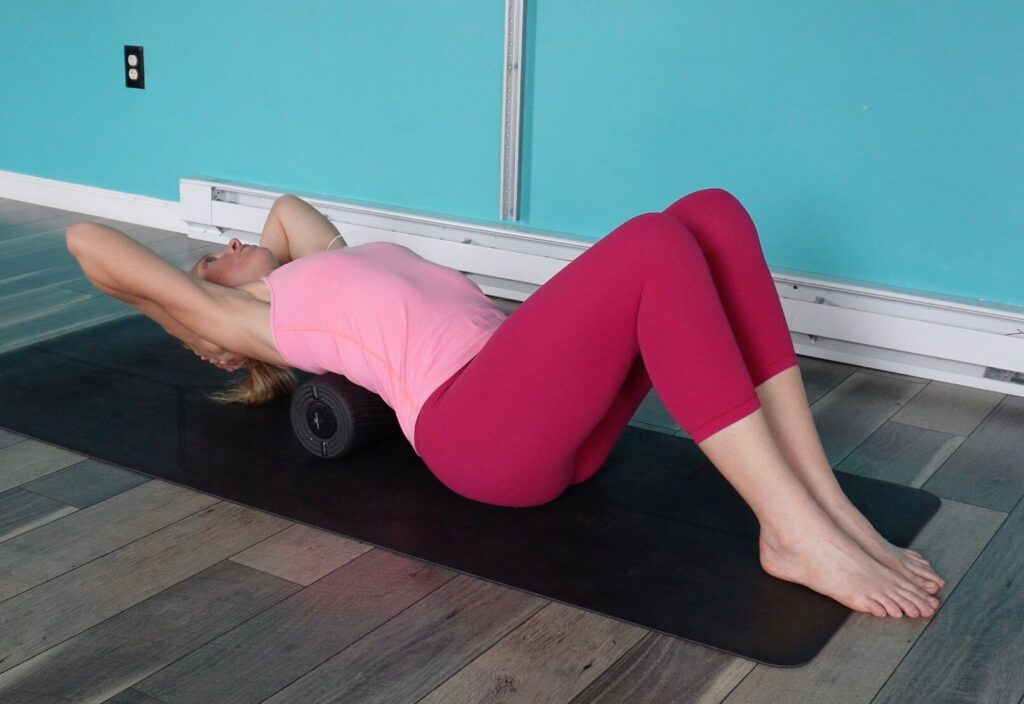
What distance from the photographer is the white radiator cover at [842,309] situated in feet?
8.30

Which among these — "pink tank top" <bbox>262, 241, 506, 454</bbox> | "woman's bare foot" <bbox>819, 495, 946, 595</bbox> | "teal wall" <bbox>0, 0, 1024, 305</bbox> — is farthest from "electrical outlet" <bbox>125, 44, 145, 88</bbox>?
"woman's bare foot" <bbox>819, 495, 946, 595</bbox>

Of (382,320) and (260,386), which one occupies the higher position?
(382,320)

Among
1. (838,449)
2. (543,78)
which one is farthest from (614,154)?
(838,449)

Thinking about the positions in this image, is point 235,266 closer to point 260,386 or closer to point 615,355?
point 260,386

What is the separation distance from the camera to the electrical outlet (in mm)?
3729

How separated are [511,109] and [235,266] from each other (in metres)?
1.15

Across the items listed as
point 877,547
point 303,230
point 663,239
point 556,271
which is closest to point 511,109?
point 556,271

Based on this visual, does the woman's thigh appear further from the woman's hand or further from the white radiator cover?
the white radiator cover

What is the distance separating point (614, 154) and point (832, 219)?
1.91ft

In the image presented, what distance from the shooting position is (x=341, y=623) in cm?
159

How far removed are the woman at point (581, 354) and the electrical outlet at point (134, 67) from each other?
1.95m

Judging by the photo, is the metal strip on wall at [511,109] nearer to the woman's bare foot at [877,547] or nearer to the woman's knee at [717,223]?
the woman's knee at [717,223]

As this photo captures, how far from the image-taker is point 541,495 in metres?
1.83

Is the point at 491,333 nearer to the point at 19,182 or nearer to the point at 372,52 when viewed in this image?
the point at 372,52
